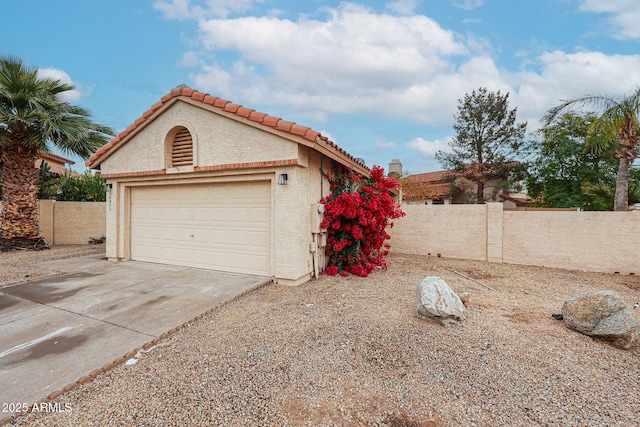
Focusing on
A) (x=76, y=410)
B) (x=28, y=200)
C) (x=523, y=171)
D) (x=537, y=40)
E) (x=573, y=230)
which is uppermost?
(x=537, y=40)

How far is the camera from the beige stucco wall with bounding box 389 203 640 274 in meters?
7.94

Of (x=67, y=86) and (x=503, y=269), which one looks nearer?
(x=503, y=269)

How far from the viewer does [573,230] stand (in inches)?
328

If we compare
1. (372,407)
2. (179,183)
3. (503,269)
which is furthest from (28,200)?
(503,269)

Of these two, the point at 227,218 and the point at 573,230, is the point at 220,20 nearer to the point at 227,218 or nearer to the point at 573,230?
the point at 227,218

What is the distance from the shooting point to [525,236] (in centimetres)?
887

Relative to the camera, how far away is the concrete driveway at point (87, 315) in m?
3.05

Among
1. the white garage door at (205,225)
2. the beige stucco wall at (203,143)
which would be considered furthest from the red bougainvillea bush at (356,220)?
the beige stucco wall at (203,143)

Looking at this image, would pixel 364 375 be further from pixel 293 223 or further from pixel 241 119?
pixel 241 119

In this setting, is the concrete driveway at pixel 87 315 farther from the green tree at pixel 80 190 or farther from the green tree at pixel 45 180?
the green tree at pixel 80 190

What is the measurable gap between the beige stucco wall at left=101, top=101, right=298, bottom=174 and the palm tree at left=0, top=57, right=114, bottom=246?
3326 millimetres

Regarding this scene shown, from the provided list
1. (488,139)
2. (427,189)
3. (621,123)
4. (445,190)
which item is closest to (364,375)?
(621,123)

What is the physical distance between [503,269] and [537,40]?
25.7 feet

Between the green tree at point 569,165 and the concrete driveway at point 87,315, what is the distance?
2324 cm
